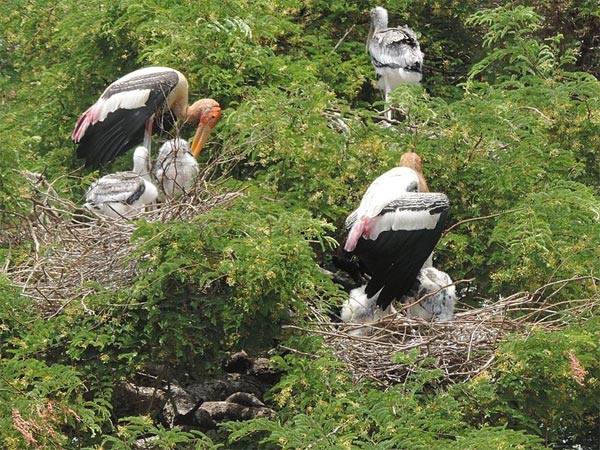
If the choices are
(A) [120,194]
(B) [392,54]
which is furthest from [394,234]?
(B) [392,54]

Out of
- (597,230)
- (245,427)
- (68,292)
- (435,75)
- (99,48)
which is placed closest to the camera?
(245,427)

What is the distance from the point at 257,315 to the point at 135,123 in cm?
252

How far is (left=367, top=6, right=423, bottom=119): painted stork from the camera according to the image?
55.9 feet

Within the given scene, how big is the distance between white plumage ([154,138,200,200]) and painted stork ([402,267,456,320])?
1.73 meters

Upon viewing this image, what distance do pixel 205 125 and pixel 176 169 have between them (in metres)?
1.21

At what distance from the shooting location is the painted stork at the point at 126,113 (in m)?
14.7

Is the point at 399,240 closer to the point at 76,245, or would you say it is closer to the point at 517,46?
the point at 76,245

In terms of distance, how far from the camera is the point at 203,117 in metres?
15.1

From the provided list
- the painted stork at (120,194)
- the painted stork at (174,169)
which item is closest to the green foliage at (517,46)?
the painted stork at (174,169)

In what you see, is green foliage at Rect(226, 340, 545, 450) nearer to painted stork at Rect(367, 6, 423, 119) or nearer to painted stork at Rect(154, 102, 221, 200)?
painted stork at Rect(154, 102, 221, 200)

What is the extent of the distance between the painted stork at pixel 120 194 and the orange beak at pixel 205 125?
112cm

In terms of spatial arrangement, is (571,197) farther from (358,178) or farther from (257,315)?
(257,315)

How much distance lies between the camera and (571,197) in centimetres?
1401

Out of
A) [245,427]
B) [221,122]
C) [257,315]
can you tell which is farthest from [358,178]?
[245,427]
